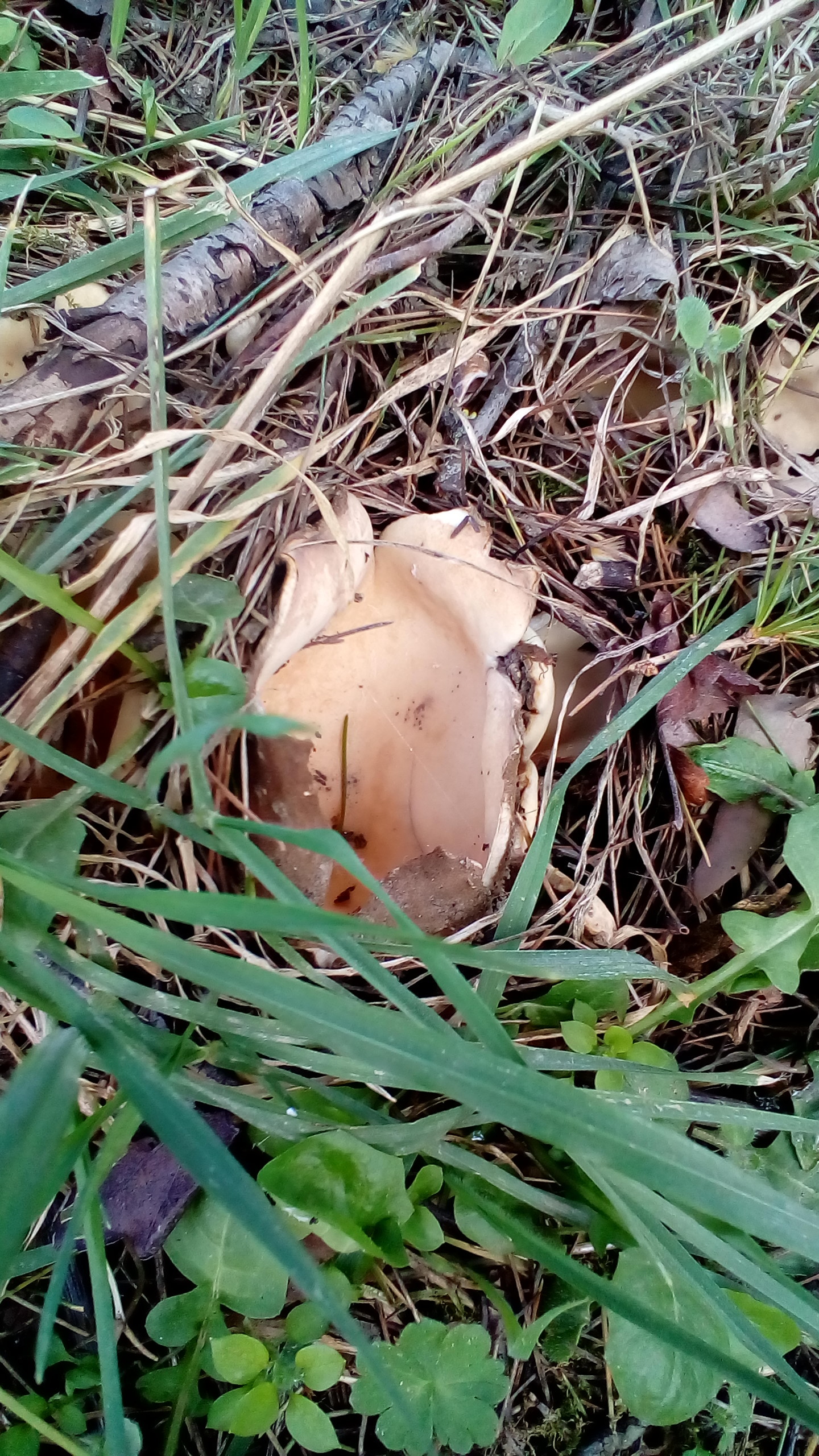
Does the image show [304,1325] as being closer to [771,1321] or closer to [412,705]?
[771,1321]

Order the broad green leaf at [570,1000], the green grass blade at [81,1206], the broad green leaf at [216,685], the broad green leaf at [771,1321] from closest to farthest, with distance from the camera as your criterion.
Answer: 1. the green grass blade at [81,1206]
2. the broad green leaf at [216,685]
3. the broad green leaf at [771,1321]
4. the broad green leaf at [570,1000]

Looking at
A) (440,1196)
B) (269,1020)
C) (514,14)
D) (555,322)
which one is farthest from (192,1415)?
(514,14)

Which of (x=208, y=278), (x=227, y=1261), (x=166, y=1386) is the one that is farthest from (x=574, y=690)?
(x=166, y=1386)

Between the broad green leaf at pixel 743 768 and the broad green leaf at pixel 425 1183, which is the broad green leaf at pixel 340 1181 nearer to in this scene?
the broad green leaf at pixel 425 1183

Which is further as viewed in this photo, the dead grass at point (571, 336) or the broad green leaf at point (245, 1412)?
the dead grass at point (571, 336)

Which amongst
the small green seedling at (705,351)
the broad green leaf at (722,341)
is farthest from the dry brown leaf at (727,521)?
the broad green leaf at (722,341)

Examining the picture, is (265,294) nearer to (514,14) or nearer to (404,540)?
(404,540)

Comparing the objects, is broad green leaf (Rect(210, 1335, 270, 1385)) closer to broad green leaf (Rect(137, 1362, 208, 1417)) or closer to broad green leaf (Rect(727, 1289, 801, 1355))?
broad green leaf (Rect(137, 1362, 208, 1417))
